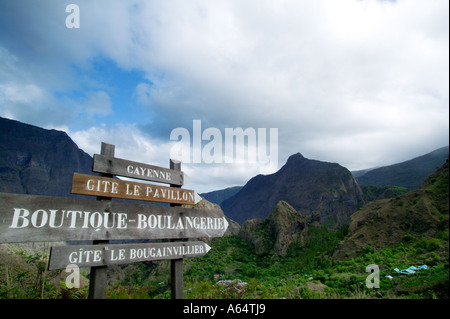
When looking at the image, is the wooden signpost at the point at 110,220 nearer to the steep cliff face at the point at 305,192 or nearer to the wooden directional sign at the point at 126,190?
the wooden directional sign at the point at 126,190

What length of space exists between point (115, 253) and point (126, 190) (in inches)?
35.6

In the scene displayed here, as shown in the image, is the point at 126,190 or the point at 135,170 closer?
the point at 126,190

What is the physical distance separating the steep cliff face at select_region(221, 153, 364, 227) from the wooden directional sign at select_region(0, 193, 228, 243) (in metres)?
80.3

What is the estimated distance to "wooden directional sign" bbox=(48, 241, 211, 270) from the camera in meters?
3.30

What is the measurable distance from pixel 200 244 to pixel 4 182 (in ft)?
318

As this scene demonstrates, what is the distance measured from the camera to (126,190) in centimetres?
407

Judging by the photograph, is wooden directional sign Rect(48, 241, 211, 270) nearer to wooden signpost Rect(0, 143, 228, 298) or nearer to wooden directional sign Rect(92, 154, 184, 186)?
wooden signpost Rect(0, 143, 228, 298)

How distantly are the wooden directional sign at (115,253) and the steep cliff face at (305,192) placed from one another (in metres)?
80.1

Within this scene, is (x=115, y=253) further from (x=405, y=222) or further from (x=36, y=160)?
(x=36, y=160)

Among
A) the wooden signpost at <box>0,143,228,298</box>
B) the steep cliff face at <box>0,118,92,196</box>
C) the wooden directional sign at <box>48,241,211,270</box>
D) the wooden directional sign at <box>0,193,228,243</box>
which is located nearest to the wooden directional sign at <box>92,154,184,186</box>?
the wooden signpost at <box>0,143,228,298</box>

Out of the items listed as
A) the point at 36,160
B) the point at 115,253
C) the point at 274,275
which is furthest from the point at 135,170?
the point at 36,160
